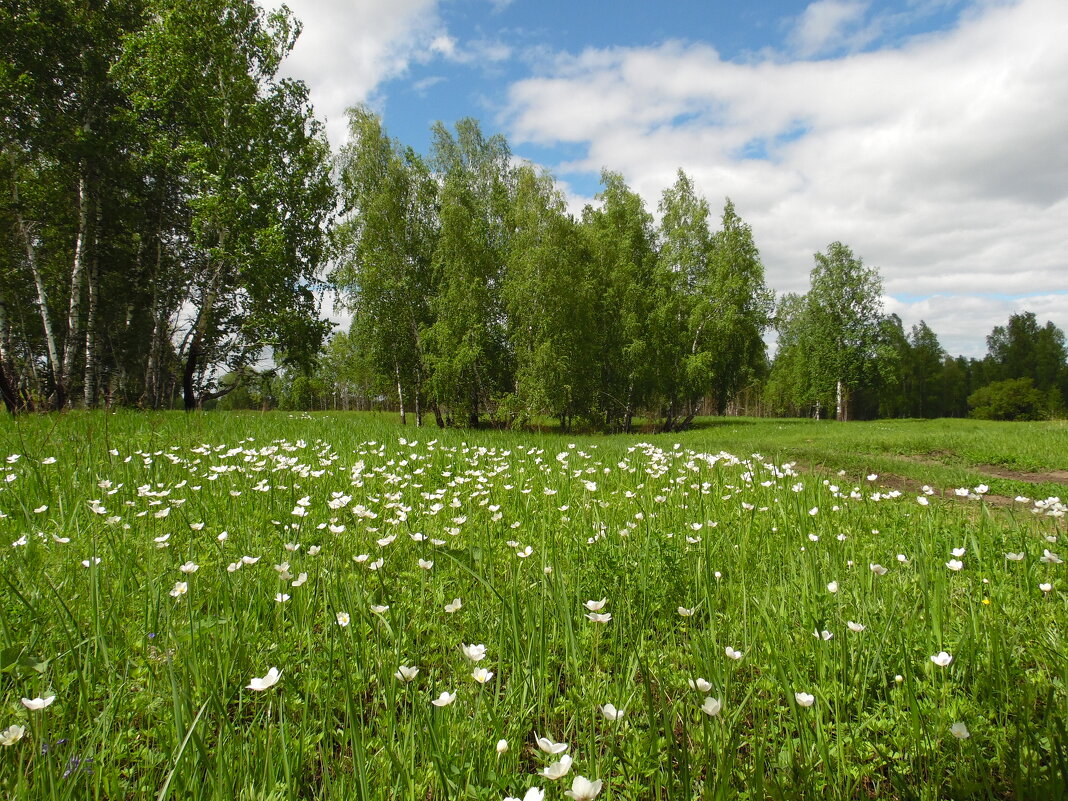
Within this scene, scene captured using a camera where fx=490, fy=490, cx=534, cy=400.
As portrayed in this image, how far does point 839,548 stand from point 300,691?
11.5ft

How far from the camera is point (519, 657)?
6.98 ft

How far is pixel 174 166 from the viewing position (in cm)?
1538

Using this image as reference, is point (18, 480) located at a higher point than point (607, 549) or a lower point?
higher

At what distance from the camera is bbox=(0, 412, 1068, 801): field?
154 cm

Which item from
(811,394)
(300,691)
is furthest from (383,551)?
(811,394)

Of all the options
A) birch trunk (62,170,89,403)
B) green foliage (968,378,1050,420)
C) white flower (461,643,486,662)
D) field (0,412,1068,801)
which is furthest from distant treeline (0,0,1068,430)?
green foliage (968,378,1050,420)

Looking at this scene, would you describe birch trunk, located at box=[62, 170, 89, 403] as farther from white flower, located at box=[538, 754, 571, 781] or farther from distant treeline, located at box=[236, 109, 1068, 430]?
white flower, located at box=[538, 754, 571, 781]

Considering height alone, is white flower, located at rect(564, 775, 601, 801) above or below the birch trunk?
below

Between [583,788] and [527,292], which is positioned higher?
[527,292]

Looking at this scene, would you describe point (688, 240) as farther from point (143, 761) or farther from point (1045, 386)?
point (1045, 386)

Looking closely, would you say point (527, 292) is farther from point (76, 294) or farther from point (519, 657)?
point (519, 657)

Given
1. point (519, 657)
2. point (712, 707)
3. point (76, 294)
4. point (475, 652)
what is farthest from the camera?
point (76, 294)

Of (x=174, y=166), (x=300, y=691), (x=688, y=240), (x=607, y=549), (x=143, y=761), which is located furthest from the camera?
(x=688, y=240)

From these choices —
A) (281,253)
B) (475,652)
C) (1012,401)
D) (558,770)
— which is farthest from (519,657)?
(1012,401)
